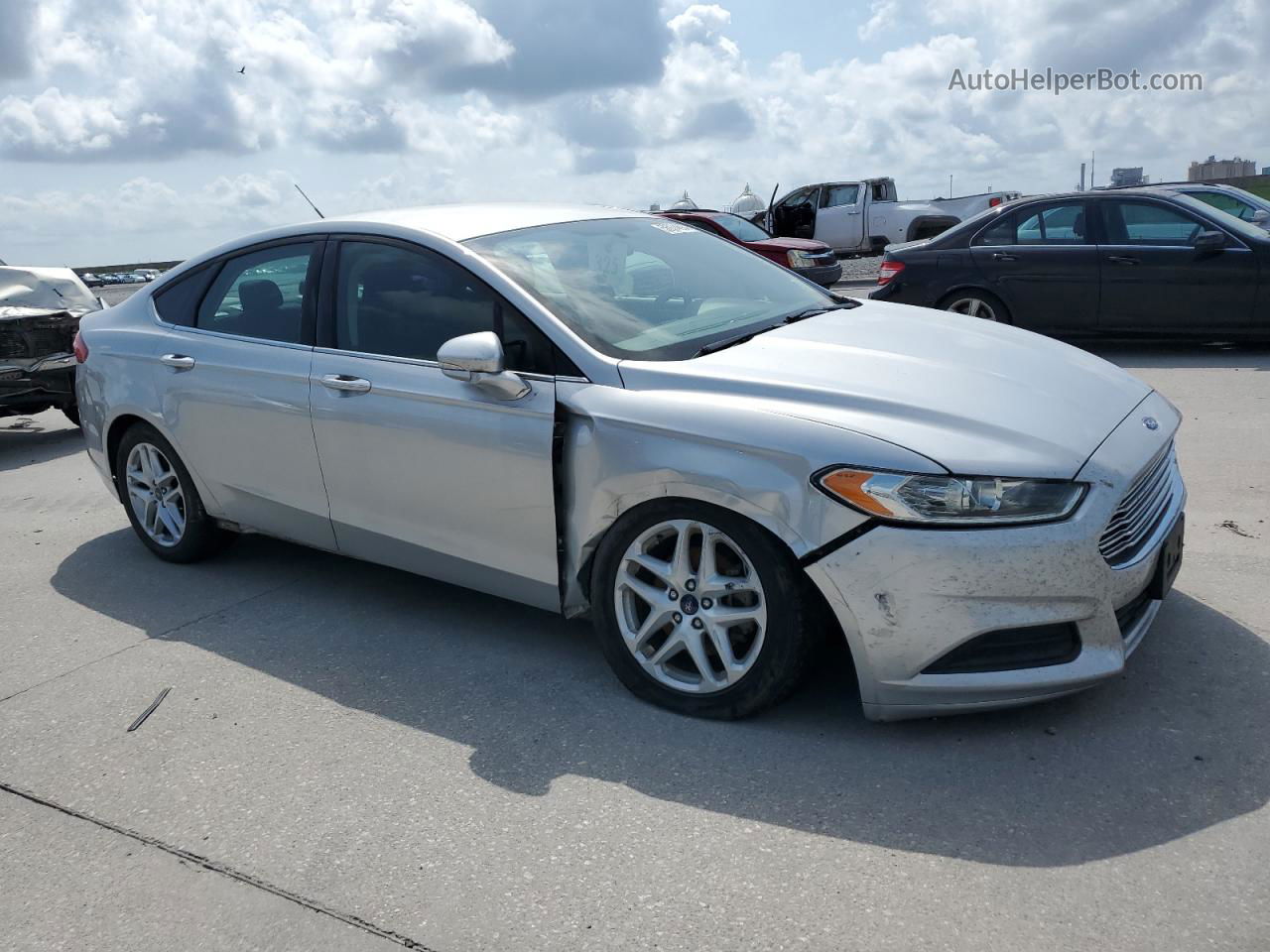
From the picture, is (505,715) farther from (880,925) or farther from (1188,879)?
(1188,879)

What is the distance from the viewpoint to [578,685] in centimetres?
395

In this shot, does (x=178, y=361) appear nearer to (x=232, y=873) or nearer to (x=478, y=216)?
(x=478, y=216)

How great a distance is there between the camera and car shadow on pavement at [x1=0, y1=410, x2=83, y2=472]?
8773 mm

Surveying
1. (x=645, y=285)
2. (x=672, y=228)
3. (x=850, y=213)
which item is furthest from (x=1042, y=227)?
(x=850, y=213)

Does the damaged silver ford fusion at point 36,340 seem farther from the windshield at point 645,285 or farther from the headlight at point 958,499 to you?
the headlight at point 958,499

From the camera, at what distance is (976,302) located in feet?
33.5

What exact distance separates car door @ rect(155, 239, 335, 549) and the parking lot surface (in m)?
0.54

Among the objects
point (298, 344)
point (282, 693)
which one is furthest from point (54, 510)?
point (282, 693)

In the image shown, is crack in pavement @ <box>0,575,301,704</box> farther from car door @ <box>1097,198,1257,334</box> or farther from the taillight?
car door @ <box>1097,198,1257,334</box>

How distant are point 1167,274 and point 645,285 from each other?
6.79 m

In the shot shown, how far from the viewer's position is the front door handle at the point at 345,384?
4.26 m

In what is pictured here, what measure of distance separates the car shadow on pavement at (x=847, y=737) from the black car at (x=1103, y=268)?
19.8 ft

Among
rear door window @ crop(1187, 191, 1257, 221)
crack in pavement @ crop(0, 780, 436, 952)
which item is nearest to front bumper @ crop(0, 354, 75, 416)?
crack in pavement @ crop(0, 780, 436, 952)

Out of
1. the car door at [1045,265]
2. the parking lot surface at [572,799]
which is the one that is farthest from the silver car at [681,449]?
the car door at [1045,265]
